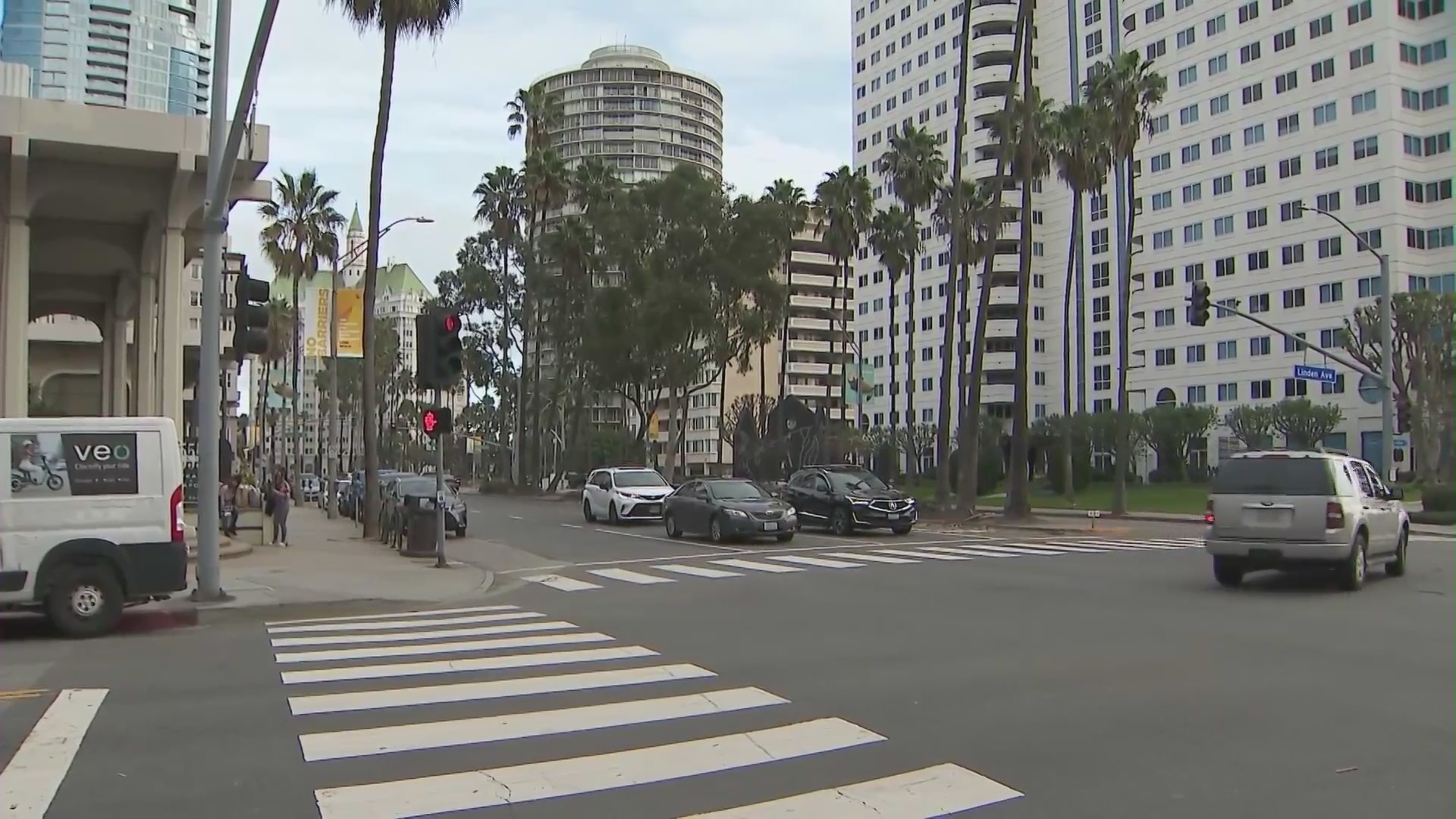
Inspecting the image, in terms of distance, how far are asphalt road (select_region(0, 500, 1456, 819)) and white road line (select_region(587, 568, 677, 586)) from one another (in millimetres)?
3068

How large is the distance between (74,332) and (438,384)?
36.8 metres

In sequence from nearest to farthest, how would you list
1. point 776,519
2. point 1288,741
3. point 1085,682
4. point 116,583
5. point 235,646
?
point 1288,741 < point 1085,682 < point 235,646 < point 116,583 < point 776,519

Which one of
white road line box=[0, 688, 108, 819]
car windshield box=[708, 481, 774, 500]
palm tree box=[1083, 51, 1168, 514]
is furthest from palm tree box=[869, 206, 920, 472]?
white road line box=[0, 688, 108, 819]

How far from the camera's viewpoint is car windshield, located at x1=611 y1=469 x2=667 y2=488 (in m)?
34.5

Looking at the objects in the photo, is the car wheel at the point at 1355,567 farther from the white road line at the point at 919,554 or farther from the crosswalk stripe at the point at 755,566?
the crosswalk stripe at the point at 755,566

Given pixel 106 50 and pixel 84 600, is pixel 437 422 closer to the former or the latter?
pixel 84 600

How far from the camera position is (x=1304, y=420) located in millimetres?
67625

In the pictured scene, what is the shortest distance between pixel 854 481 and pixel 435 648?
19615mm

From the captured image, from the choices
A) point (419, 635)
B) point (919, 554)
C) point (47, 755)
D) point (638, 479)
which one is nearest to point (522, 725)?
point (47, 755)

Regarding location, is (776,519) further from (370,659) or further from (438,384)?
(370,659)

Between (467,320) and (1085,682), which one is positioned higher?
(467,320)

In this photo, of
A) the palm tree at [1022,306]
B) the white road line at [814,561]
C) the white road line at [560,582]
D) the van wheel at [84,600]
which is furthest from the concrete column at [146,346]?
the palm tree at [1022,306]

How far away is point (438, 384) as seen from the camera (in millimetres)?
19375

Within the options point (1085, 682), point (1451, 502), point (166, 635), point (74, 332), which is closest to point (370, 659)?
point (166, 635)
